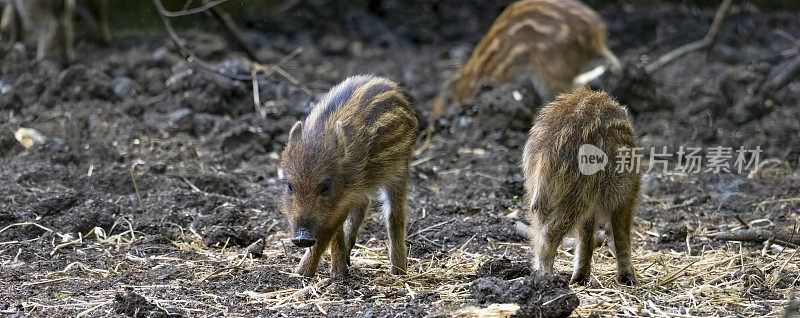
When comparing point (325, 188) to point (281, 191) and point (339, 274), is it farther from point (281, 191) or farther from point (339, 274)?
point (281, 191)

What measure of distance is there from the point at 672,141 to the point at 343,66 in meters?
4.10

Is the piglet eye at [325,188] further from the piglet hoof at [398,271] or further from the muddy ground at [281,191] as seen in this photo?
the piglet hoof at [398,271]

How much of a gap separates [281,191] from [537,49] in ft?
10.9

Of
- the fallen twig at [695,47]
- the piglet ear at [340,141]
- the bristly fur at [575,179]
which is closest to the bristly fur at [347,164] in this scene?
the piglet ear at [340,141]

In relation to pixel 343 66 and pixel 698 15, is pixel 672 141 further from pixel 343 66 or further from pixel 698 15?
pixel 698 15

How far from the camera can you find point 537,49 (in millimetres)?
8047

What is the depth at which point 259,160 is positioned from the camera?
6719mm

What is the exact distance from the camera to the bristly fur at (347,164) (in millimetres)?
4227

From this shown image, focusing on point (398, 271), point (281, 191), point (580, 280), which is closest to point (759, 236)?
point (580, 280)

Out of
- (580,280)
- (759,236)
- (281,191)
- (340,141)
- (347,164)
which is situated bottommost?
(281,191)

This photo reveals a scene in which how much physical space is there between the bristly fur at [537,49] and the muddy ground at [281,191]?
0.34 meters

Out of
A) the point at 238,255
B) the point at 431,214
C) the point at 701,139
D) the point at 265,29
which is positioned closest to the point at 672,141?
the point at 701,139

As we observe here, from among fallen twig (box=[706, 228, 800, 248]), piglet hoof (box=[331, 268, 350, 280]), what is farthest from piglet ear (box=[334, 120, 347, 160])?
fallen twig (box=[706, 228, 800, 248])

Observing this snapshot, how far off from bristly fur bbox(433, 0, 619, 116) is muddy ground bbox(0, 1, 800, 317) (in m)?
0.34
